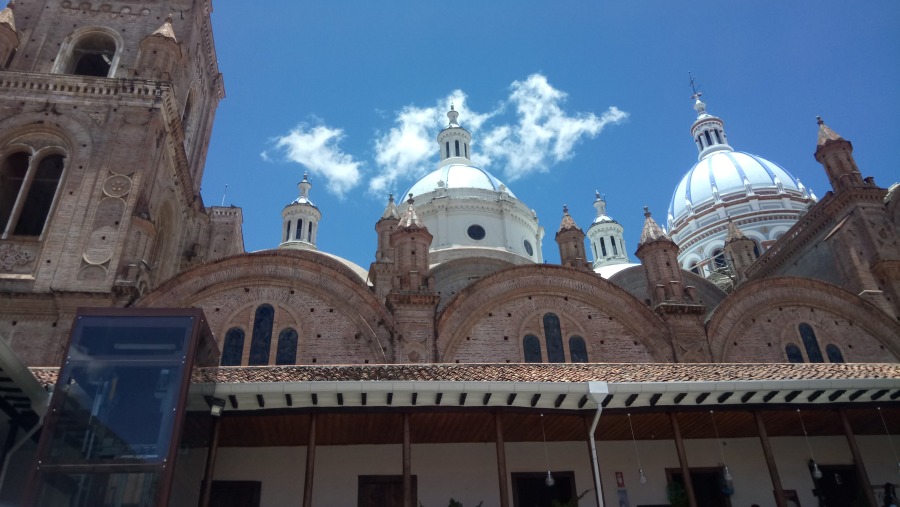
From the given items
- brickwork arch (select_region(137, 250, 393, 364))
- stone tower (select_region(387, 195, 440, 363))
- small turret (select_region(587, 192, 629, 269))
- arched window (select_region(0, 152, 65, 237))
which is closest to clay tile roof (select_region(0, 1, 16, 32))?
arched window (select_region(0, 152, 65, 237))

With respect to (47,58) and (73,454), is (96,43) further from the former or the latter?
(73,454)

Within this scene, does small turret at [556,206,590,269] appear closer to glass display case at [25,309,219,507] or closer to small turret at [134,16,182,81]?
small turret at [134,16,182,81]

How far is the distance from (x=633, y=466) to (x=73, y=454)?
12289 millimetres

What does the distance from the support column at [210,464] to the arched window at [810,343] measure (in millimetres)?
20850

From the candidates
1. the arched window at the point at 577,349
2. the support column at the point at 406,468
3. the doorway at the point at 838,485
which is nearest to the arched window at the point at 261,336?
the support column at the point at 406,468

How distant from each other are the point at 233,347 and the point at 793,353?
63.9 feet

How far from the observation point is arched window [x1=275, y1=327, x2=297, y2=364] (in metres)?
21.9

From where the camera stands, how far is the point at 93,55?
2902cm

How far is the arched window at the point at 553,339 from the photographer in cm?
2306

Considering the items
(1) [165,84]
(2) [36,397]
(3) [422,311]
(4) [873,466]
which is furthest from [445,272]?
(2) [36,397]

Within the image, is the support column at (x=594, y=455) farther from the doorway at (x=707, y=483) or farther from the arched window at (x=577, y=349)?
the arched window at (x=577, y=349)

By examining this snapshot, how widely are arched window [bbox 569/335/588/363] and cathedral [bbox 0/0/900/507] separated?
0.11 metres

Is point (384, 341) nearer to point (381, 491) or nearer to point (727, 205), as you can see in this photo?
point (381, 491)

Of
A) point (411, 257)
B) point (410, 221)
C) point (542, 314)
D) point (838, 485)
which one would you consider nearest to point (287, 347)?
point (411, 257)
